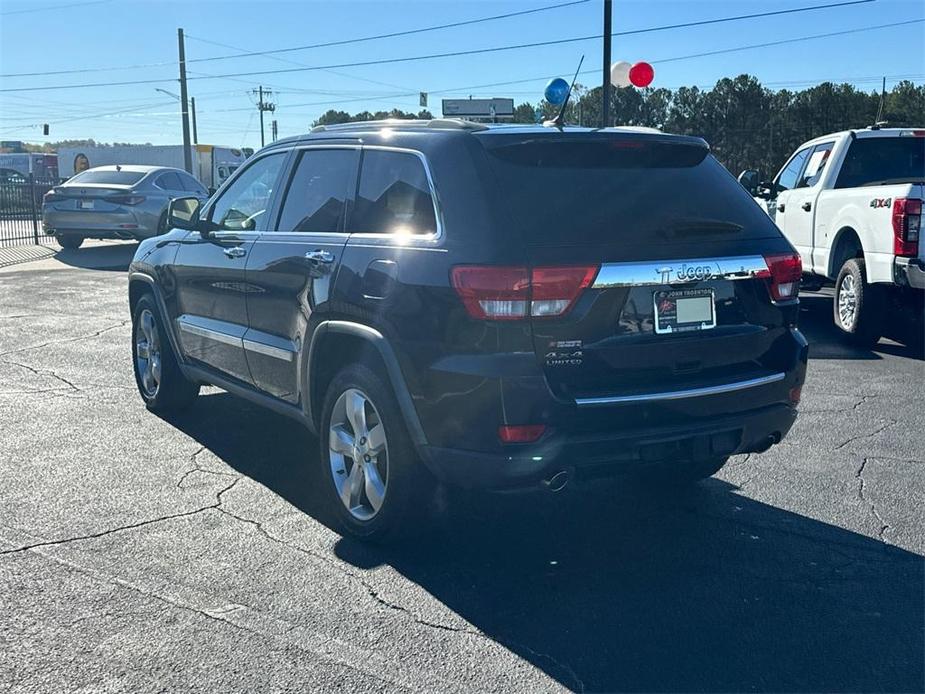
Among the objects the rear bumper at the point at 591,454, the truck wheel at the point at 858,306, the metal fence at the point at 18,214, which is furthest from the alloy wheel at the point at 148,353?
the metal fence at the point at 18,214

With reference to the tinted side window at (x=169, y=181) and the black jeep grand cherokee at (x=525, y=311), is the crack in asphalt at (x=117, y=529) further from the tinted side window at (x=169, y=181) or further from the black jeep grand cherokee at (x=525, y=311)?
the tinted side window at (x=169, y=181)

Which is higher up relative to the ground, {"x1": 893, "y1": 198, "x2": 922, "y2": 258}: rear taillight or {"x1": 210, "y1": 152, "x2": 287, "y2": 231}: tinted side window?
{"x1": 210, "y1": 152, "x2": 287, "y2": 231}: tinted side window

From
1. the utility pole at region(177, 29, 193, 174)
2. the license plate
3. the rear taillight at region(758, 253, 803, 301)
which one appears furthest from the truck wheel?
the utility pole at region(177, 29, 193, 174)

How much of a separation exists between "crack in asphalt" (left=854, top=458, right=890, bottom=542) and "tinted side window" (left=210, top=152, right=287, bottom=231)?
3.55 m

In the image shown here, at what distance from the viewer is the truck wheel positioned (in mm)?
9508

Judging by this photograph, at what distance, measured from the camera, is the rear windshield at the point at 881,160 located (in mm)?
10766

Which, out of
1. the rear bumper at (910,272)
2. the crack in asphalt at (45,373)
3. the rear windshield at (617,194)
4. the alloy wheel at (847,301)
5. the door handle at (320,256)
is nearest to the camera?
the rear windshield at (617,194)

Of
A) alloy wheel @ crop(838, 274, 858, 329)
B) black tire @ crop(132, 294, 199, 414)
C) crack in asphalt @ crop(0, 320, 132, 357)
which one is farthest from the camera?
alloy wheel @ crop(838, 274, 858, 329)

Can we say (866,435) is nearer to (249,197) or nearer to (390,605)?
(390,605)

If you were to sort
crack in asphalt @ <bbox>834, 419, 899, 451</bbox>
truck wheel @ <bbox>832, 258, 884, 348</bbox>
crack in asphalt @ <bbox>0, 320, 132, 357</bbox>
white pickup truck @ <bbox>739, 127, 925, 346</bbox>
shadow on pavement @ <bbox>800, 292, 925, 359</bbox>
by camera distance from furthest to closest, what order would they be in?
truck wheel @ <bbox>832, 258, 884, 348</bbox>, shadow on pavement @ <bbox>800, 292, 925, 359</bbox>, crack in asphalt @ <bbox>0, 320, 132, 357</bbox>, white pickup truck @ <bbox>739, 127, 925, 346</bbox>, crack in asphalt @ <bbox>834, 419, 899, 451</bbox>

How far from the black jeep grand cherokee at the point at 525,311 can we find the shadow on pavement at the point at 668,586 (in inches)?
16.9

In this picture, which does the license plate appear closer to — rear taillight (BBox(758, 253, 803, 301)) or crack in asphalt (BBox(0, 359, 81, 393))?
rear taillight (BBox(758, 253, 803, 301))

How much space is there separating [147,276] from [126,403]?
38.9 inches

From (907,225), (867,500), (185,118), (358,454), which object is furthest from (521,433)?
(185,118)
